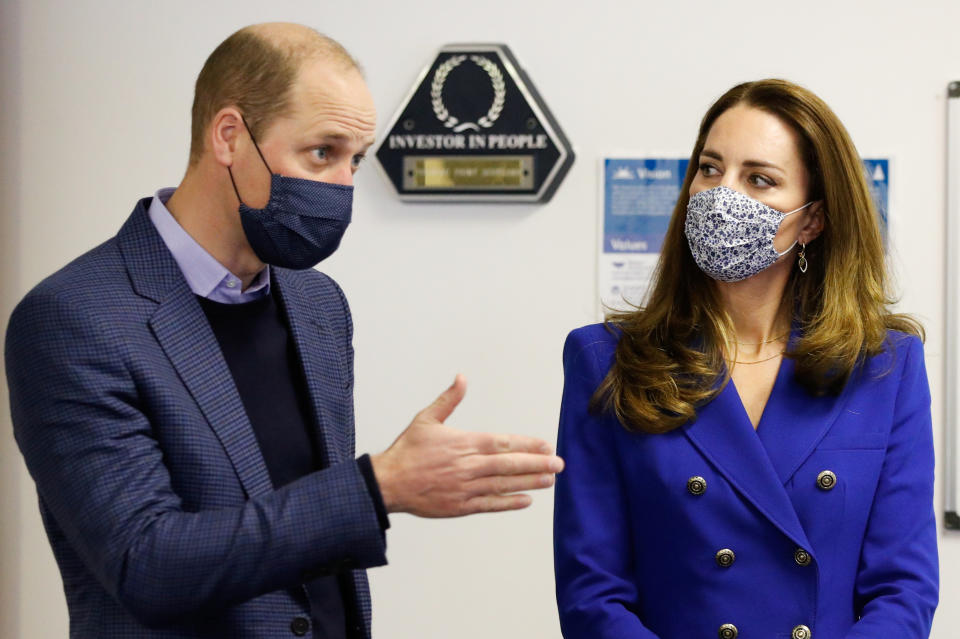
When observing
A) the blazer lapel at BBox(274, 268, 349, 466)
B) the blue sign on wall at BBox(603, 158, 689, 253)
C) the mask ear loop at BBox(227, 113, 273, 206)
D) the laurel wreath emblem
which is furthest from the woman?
the laurel wreath emblem

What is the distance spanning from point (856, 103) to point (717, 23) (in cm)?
43

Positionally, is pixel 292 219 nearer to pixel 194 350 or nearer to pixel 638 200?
pixel 194 350

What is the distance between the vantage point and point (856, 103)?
2.74m

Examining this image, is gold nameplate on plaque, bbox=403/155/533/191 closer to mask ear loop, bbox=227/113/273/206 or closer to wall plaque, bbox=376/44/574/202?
wall plaque, bbox=376/44/574/202

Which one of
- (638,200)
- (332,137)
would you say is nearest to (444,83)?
(638,200)

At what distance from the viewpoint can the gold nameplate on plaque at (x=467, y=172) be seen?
278cm

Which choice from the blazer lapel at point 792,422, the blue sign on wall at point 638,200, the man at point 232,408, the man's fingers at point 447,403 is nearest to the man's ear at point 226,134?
the man at point 232,408

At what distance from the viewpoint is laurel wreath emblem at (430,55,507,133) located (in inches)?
110

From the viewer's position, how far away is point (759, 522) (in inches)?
61.8

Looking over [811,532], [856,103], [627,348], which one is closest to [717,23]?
[856,103]

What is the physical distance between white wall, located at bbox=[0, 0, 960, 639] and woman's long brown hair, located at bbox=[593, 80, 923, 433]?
0.99 m

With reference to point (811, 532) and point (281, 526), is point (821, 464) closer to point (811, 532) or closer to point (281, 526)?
point (811, 532)

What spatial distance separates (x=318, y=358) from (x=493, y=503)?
44 cm

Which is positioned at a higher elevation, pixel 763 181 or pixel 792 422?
pixel 763 181
